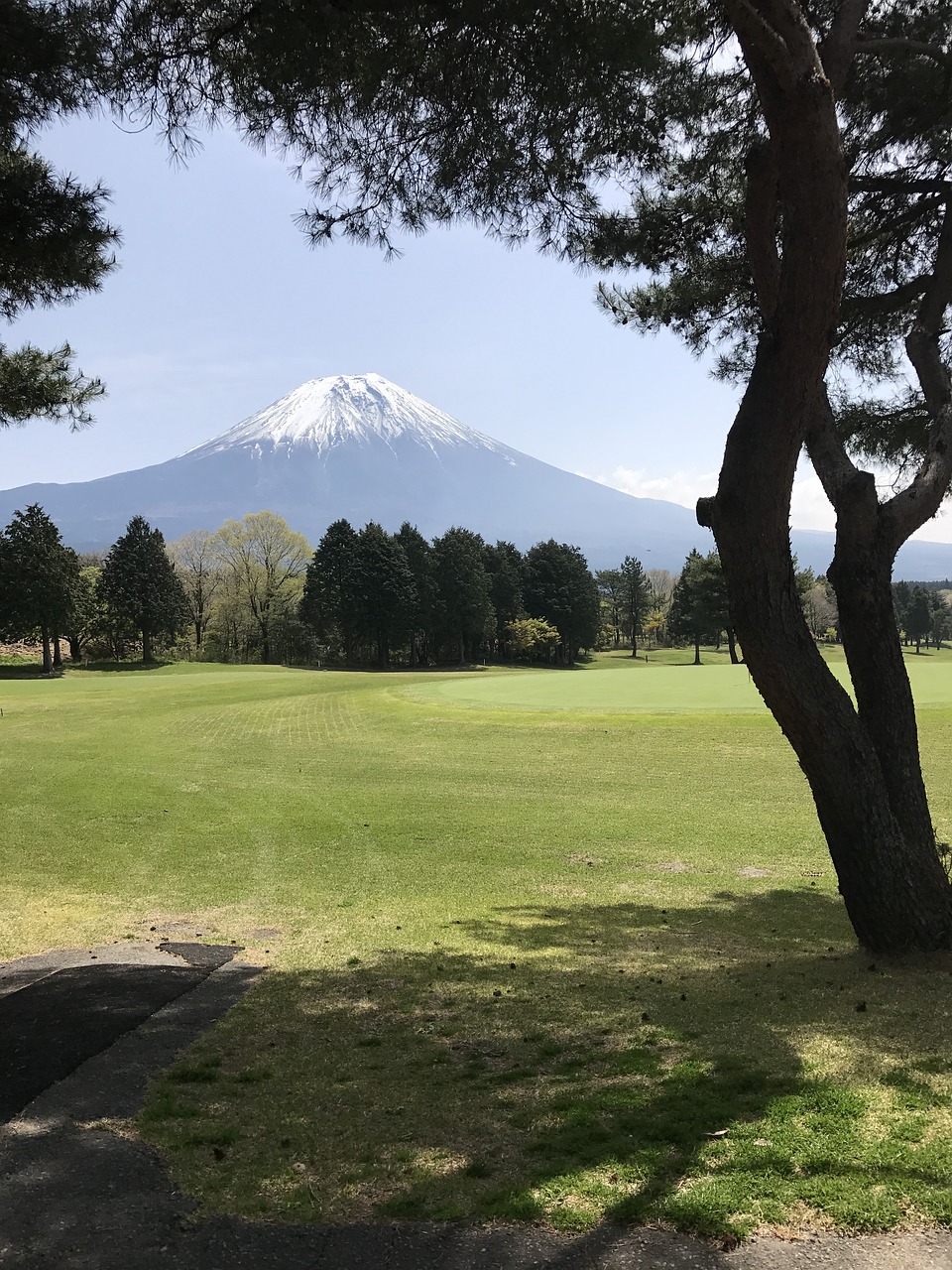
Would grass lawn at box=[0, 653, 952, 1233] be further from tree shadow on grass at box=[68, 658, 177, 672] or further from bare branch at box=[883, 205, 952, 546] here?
tree shadow on grass at box=[68, 658, 177, 672]

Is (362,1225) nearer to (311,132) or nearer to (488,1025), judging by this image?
(488,1025)

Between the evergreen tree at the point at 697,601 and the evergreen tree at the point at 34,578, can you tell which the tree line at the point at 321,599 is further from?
the evergreen tree at the point at 697,601

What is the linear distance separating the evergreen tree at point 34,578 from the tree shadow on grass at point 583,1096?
46.6 meters

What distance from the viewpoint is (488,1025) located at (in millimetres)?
5098

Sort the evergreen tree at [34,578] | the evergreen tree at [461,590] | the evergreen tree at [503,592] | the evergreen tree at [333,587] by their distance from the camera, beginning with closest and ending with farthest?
the evergreen tree at [34,578] → the evergreen tree at [333,587] → the evergreen tree at [461,590] → the evergreen tree at [503,592]

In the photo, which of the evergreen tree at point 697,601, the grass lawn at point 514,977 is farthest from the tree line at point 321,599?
the grass lawn at point 514,977

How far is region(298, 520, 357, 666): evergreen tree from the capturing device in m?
63.5

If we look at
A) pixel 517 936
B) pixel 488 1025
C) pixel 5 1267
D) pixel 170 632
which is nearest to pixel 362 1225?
pixel 5 1267

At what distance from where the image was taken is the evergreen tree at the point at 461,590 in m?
66.3

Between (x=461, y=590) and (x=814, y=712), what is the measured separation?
199ft

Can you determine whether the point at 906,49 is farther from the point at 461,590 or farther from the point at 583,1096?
the point at 461,590

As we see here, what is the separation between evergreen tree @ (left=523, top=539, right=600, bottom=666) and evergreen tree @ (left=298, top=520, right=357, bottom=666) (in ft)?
57.2

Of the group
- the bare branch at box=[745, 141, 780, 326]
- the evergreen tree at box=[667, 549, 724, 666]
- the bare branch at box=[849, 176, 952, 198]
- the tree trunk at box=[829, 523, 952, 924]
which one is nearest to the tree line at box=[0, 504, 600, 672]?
the evergreen tree at box=[667, 549, 724, 666]

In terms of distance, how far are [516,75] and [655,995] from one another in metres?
6.51
